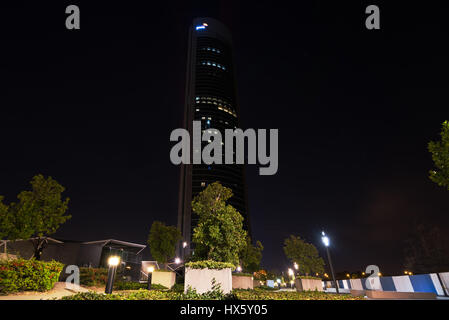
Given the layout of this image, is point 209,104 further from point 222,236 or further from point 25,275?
point 25,275

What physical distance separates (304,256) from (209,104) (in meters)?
87.6

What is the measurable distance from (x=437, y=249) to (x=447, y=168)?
58265 mm

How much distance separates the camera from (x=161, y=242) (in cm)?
2864

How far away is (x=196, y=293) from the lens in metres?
11.0

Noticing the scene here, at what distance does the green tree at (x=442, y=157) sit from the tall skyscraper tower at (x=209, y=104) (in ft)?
260

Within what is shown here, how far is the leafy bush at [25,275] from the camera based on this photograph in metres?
10.6

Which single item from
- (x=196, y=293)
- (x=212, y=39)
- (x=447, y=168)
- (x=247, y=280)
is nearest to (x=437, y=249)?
(x=247, y=280)

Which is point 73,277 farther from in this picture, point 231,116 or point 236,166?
point 231,116

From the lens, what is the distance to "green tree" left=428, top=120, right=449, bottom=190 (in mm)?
13102

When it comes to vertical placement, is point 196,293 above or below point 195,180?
below

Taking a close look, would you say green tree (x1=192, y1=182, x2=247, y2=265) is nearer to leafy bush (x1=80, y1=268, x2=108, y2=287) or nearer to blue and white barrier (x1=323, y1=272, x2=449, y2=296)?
leafy bush (x1=80, y1=268, x2=108, y2=287)

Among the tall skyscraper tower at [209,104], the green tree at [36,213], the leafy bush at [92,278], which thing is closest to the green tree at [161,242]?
the leafy bush at [92,278]

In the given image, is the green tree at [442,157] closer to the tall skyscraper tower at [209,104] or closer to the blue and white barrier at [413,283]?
the blue and white barrier at [413,283]

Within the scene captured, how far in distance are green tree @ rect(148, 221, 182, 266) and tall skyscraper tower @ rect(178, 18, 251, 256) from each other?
56525 millimetres
